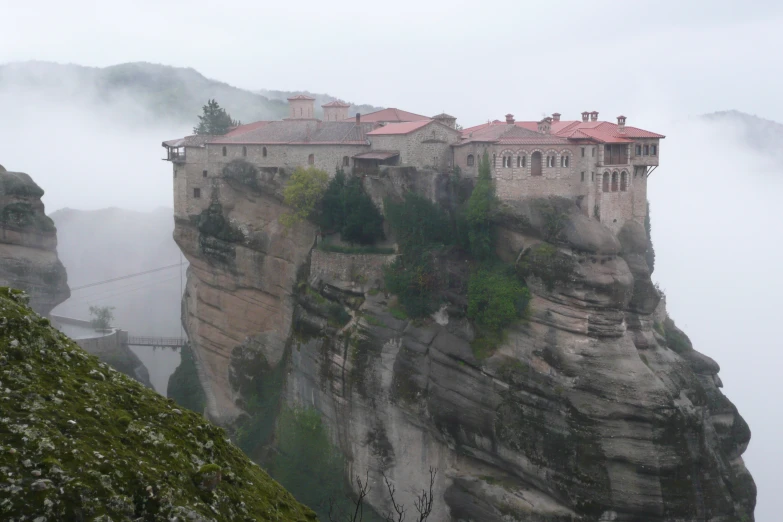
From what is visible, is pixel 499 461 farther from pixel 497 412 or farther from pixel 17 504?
pixel 17 504

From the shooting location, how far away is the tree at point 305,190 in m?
38.6

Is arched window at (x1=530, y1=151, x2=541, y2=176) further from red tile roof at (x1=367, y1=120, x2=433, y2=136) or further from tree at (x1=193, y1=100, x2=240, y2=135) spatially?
tree at (x1=193, y1=100, x2=240, y2=135)

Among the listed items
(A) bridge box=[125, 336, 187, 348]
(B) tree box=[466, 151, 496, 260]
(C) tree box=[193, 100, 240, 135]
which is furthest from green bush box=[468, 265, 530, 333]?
(A) bridge box=[125, 336, 187, 348]

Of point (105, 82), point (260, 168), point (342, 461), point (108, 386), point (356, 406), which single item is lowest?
point (342, 461)

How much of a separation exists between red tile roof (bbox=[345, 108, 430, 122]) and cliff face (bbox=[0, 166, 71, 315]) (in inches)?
597

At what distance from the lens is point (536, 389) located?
3203 centimetres

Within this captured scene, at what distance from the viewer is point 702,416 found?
31469mm

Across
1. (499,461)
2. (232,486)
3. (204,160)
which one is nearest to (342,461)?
(499,461)

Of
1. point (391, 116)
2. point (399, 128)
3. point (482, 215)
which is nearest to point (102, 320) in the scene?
point (391, 116)

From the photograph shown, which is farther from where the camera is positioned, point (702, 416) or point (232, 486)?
point (702, 416)

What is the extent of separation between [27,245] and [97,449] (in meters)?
32.9

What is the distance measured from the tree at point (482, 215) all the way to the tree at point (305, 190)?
7.07 metres

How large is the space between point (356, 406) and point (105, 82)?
3434 inches

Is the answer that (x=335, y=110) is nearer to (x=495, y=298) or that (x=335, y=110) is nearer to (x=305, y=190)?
(x=305, y=190)
